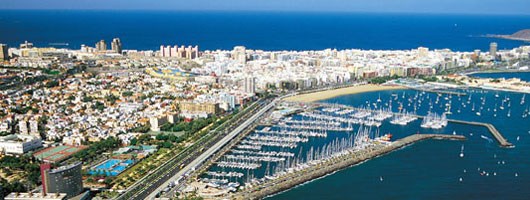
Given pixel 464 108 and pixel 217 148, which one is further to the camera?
pixel 464 108

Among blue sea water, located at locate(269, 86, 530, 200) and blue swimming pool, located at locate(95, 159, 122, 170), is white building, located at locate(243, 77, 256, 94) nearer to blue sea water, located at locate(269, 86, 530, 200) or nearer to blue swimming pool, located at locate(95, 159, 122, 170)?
blue sea water, located at locate(269, 86, 530, 200)

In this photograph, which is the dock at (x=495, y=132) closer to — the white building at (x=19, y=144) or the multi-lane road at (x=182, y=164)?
the multi-lane road at (x=182, y=164)

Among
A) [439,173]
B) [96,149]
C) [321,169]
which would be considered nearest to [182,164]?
[96,149]

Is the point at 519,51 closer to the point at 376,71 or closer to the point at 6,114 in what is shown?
the point at 376,71

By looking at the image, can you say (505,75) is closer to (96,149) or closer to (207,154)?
(207,154)

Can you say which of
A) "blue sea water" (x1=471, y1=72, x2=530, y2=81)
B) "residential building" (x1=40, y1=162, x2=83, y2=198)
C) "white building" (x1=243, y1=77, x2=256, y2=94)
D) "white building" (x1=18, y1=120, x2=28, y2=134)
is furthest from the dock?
"white building" (x1=18, y1=120, x2=28, y2=134)

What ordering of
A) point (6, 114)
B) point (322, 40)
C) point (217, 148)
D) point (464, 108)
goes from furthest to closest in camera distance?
point (322, 40) → point (464, 108) → point (6, 114) → point (217, 148)

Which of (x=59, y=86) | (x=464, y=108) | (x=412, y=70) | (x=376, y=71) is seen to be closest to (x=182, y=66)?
(x=59, y=86)
